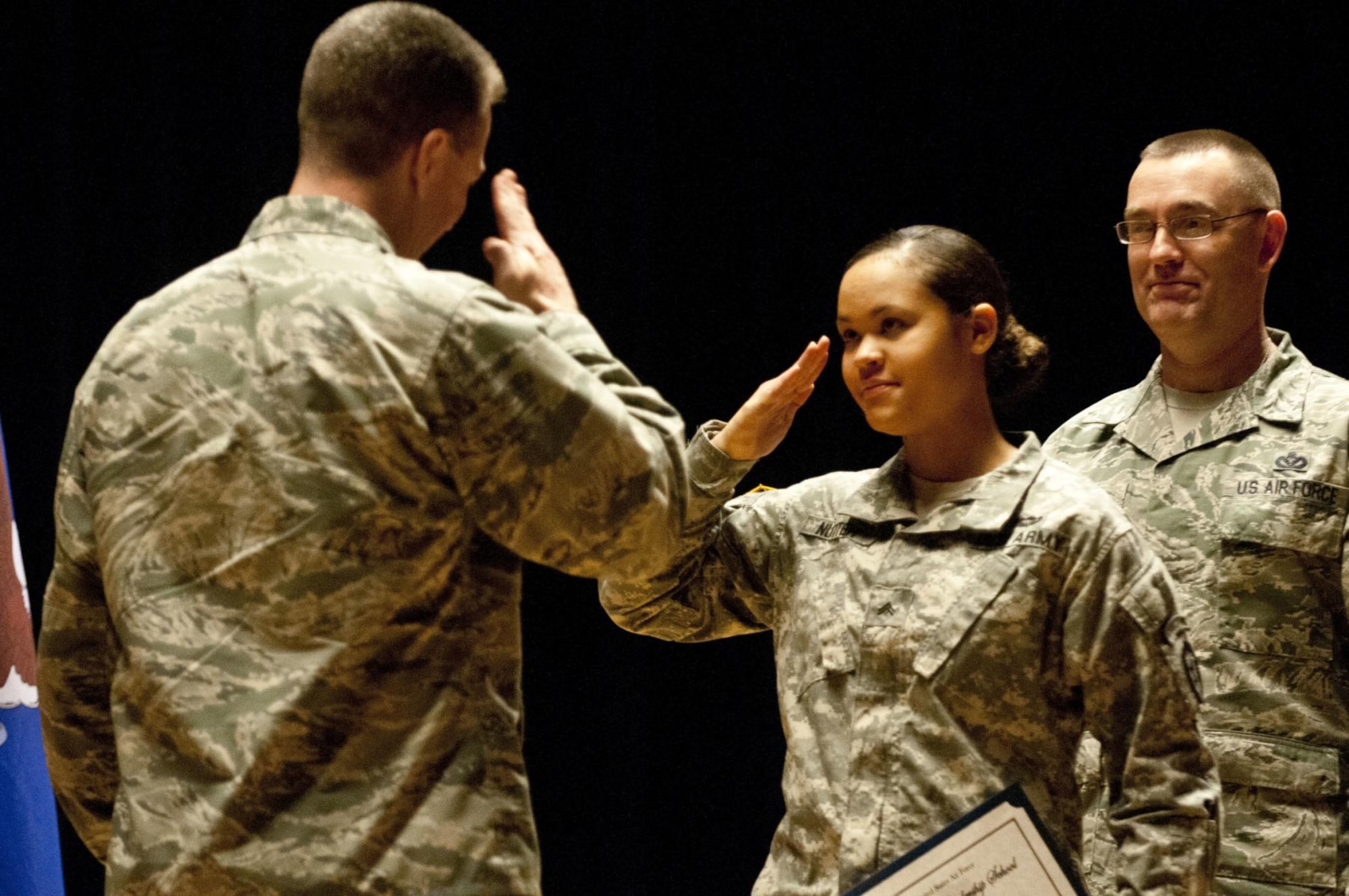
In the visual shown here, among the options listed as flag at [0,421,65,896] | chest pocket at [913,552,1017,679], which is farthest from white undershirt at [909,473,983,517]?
flag at [0,421,65,896]

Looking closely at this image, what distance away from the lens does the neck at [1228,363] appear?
7.64 feet

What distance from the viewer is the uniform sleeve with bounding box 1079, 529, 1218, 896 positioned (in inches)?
64.3

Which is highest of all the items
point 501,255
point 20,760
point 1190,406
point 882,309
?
point 501,255

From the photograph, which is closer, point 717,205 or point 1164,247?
point 1164,247

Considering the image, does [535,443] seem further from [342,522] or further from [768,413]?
[768,413]

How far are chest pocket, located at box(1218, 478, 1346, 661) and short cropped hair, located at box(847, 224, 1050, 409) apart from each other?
16.4 inches

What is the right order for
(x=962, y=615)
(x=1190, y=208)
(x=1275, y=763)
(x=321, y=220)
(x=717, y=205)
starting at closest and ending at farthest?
(x=321, y=220), (x=962, y=615), (x=1275, y=763), (x=1190, y=208), (x=717, y=205)

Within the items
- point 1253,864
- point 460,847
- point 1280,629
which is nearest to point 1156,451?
point 1280,629

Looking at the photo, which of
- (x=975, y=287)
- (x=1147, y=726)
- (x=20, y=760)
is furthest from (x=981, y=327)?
(x=20, y=760)

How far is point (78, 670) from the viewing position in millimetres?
1572

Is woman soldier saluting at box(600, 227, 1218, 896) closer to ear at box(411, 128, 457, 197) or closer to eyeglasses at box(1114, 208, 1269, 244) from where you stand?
eyeglasses at box(1114, 208, 1269, 244)

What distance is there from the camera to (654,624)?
200cm

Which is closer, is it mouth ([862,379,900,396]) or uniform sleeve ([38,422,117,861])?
uniform sleeve ([38,422,117,861])

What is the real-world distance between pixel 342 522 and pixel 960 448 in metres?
0.84
